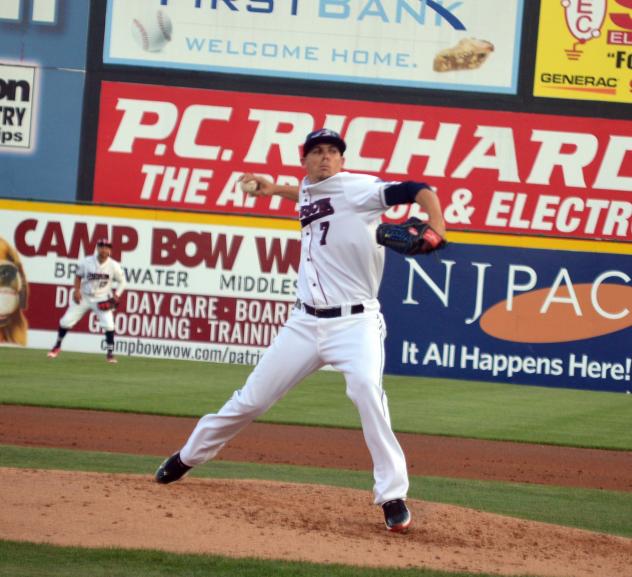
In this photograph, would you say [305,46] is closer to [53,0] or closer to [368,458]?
[53,0]

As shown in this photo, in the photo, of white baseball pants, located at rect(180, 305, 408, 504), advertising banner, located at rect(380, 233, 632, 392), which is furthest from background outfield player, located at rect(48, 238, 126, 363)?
white baseball pants, located at rect(180, 305, 408, 504)

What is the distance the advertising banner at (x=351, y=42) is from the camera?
796 inches

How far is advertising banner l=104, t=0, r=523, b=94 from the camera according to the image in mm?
20219

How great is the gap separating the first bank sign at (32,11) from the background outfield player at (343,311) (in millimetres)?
15331

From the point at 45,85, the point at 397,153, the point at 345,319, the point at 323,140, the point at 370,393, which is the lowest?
the point at 370,393

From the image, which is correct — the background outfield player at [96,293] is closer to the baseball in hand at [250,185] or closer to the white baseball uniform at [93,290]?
the white baseball uniform at [93,290]

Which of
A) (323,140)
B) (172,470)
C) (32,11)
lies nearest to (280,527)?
(172,470)

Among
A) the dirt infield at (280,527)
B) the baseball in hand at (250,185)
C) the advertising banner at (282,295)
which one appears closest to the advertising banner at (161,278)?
the advertising banner at (282,295)

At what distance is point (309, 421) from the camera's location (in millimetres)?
12359

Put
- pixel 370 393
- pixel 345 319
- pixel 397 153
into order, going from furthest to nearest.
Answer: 1. pixel 397 153
2. pixel 345 319
3. pixel 370 393

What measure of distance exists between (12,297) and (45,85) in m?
3.68

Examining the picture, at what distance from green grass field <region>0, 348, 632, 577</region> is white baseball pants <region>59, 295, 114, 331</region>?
0.57 m

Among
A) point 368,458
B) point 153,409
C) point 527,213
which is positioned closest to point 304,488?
point 368,458

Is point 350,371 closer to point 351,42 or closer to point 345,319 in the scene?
point 345,319
